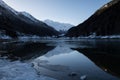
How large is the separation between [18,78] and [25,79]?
2.83 feet

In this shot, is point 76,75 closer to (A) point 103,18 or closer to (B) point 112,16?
(B) point 112,16

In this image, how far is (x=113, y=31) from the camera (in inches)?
6137

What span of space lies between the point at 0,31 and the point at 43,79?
152 m

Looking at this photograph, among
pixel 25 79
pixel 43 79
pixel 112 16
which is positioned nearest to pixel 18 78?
pixel 25 79

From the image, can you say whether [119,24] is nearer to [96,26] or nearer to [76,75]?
[96,26]

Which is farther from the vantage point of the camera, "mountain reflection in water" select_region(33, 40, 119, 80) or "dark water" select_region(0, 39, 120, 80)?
"dark water" select_region(0, 39, 120, 80)

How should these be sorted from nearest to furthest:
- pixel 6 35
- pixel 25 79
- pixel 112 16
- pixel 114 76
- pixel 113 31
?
pixel 25 79 < pixel 114 76 < pixel 113 31 < pixel 6 35 < pixel 112 16

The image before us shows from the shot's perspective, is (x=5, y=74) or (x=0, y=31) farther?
(x=0, y=31)

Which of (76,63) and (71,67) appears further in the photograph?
(76,63)

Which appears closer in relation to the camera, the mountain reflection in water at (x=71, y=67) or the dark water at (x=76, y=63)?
the mountain reflection in water at (x=71, y=67)

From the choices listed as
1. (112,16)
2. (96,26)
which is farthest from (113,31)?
(96,26)

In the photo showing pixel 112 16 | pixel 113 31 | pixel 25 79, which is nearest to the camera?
pixel 25 79

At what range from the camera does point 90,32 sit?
196500 millimetres

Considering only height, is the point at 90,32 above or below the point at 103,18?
below
